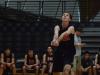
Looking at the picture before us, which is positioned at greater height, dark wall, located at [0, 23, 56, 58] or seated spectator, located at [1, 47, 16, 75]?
dark wall, located at [0, 23, 56, 58]

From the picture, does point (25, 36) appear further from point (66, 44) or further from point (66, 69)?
point (66, 69)

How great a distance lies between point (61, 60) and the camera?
602 centimetres

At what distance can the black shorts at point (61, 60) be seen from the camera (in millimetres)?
5961

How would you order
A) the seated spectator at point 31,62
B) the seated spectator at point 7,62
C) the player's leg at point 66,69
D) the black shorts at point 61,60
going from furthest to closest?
the seated spectator at point 31,62
the seated spectator at point 7,62
the black shorts at point 61,60
the player's leg at point 66,69

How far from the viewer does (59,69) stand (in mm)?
5965

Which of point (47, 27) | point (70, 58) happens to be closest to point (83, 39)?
point (47, 27)

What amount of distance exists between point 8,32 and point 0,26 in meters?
0.54

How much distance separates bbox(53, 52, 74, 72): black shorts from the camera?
19.6ft

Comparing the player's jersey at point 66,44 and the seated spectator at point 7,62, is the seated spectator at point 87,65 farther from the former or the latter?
the player's jersey at point 66,44

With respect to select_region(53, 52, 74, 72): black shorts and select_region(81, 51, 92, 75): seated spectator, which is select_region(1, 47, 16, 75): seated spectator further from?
select_region(53, 52, 74, 72): black shorts

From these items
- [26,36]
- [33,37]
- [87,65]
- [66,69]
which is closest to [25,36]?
[26,36]


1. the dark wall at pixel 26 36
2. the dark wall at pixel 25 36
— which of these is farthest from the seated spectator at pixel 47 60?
the dark wall at pixel 25 36

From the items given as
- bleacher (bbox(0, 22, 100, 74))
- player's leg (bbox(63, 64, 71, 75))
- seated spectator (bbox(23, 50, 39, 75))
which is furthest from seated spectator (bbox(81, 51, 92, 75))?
player's leg (bbox(63, 64, 71, 75))

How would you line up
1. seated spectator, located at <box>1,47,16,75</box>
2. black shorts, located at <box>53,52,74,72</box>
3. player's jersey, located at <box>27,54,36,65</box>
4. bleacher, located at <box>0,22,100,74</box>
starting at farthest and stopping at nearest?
bleacher, located at <box>0,22,100,74</box> < player's jersey, located at <box>27,54,36,65</box> < seated spectator, located at <box>1,47,16,75</box> < black shorts, located at <box>53,52,74,72</box>
